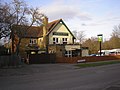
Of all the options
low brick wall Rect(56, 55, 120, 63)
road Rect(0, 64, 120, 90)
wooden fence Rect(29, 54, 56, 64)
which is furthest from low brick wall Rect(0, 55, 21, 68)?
road Rect(0, 64, 120, 90)

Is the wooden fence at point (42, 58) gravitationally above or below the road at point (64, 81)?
above

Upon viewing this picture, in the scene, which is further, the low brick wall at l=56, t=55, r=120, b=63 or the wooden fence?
the wooden fence

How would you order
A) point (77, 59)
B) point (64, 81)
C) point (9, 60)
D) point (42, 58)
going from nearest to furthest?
1. point (64, 81)
2. point (9, 60)
3. point (77, 59)
4. point (42, 58)

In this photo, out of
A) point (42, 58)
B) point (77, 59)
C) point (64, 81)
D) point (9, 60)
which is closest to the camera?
point (64, 81)

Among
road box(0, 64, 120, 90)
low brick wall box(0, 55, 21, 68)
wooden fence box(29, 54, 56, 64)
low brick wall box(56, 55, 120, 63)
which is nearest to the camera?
road box(0, 64, 120, 90)

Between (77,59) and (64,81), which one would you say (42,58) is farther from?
(64,81)

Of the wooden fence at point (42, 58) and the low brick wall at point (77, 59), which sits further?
the wooden fence at point (42, 58)

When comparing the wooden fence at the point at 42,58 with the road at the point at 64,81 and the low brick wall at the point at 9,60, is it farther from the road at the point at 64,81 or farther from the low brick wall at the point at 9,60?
the road at the point at 64,81

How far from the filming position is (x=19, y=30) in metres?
41.9

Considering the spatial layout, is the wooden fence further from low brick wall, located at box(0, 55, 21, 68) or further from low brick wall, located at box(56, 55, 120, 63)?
low brick wall, located at box(0, 55, 21, 68)

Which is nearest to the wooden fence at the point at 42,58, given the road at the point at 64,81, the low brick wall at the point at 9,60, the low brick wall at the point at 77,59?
the low brick wall at the point at 77,59

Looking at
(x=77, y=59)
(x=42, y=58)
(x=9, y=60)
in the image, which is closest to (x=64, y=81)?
(x=9, y=60)

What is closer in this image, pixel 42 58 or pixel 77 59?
pixel 77 59

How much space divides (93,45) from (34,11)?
64.1 m
